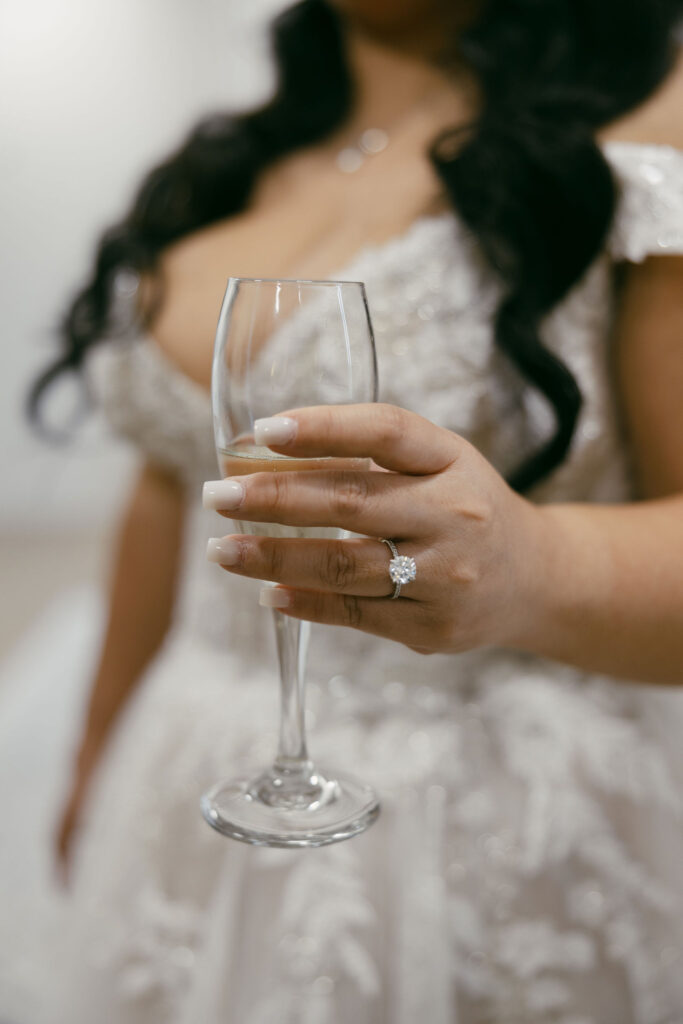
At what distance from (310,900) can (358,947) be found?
6 cm

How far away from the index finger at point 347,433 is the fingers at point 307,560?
0.05 m

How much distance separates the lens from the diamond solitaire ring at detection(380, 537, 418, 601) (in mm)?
460

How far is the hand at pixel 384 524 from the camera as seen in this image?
42cm

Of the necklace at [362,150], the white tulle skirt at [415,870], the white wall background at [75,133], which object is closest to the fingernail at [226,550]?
the white tulle skirt at [415,870]

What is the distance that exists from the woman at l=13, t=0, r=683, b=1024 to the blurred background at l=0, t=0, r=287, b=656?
3.11 metres

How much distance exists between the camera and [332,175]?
3.58 feet

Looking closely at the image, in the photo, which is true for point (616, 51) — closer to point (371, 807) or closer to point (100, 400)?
point (100, 400)

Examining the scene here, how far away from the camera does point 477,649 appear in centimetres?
87

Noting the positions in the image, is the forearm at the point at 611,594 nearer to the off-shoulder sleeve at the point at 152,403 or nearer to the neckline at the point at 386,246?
the neckline at the point at 386,246

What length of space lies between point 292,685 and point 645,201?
496 millimetres

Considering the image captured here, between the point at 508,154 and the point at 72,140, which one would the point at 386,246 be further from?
the point at 72,140

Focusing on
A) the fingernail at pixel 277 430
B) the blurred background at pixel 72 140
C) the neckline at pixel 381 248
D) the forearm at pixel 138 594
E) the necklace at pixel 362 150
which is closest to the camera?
the fingernail at pixel 277 430

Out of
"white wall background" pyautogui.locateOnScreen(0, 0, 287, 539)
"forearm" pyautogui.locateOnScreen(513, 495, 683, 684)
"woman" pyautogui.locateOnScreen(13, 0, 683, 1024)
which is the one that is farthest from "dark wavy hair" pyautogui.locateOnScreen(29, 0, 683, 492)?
"white wall background" pyautogui.locateOnScreen(0, 0, 287, 539)

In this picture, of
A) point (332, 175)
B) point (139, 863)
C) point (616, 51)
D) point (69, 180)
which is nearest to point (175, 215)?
point (332, 175)
